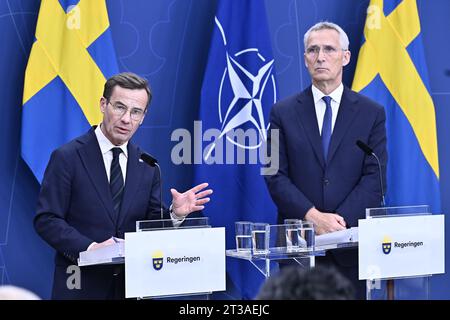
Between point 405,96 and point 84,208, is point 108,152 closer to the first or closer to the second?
point 84,208

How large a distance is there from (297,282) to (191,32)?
4.98m

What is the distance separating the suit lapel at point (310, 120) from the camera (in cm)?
468

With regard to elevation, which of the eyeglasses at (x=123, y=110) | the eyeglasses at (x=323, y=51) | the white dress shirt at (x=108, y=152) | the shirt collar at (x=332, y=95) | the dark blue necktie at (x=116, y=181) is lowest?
the dark blue necktie at (x=116, y=181)

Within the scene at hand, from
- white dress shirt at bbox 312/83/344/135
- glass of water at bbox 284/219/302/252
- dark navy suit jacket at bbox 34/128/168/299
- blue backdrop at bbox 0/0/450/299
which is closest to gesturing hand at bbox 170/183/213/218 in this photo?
dark navy suit jacket at bbox 34/128/168/299

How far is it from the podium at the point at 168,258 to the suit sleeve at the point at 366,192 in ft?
3.42

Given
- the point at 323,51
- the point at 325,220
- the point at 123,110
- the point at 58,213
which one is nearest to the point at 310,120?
the point at 323,51

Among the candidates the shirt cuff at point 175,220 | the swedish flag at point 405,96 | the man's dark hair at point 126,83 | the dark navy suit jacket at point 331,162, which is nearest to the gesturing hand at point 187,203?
the shirt cuff at point 175,220

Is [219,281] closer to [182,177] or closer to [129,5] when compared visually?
[182,177]

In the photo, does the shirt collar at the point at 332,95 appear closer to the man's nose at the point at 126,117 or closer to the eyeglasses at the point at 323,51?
the eyeglasses at the point at 323,51

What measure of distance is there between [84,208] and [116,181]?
0.70 ft

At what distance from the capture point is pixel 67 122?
18.6ft

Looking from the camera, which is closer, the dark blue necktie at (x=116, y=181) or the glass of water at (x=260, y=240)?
the glass of water at (x=260, y=240)
